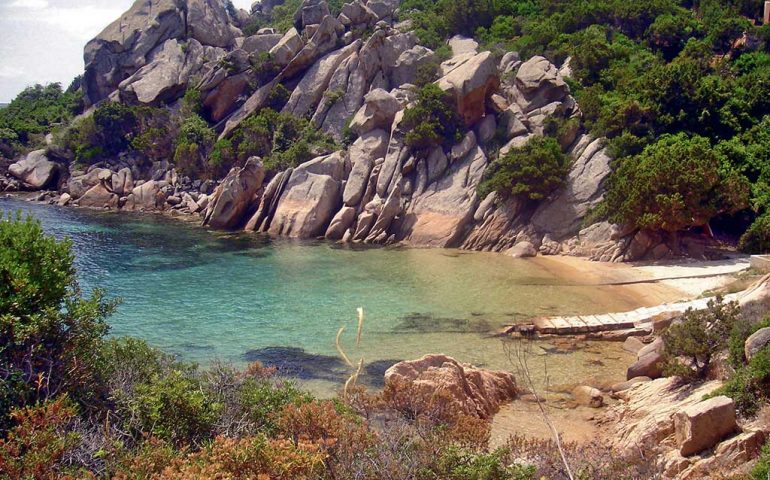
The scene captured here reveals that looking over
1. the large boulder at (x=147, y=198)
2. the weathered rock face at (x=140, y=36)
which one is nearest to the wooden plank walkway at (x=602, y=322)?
the large boulder at (x=147, y=198)

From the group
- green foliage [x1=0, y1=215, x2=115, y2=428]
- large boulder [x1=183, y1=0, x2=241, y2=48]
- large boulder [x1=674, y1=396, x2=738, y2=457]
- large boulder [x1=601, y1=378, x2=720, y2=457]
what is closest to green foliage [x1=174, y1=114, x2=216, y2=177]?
large boulder [x1=183, y1=0, x2=241, y2=48]

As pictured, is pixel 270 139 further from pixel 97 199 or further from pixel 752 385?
pixel 752 385

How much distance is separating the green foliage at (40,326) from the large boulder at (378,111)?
1358 inches

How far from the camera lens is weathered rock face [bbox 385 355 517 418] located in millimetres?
14094

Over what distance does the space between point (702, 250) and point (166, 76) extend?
5000 cm

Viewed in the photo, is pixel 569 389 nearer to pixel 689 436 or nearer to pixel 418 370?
pixel 418 370

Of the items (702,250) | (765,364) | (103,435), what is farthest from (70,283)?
(702,250)

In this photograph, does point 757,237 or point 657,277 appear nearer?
point 657,277

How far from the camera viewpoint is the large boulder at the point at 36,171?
59.6m

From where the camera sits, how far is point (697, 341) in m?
14.5

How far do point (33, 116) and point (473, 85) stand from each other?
184ft

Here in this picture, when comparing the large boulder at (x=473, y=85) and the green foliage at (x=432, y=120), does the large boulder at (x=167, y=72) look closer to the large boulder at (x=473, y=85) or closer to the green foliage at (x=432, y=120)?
the green foliage at (x=432, y=120)

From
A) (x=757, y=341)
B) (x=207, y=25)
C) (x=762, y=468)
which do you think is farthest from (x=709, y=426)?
(x=207, y=25)

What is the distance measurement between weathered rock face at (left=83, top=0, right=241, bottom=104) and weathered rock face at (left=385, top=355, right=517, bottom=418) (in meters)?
57.4
